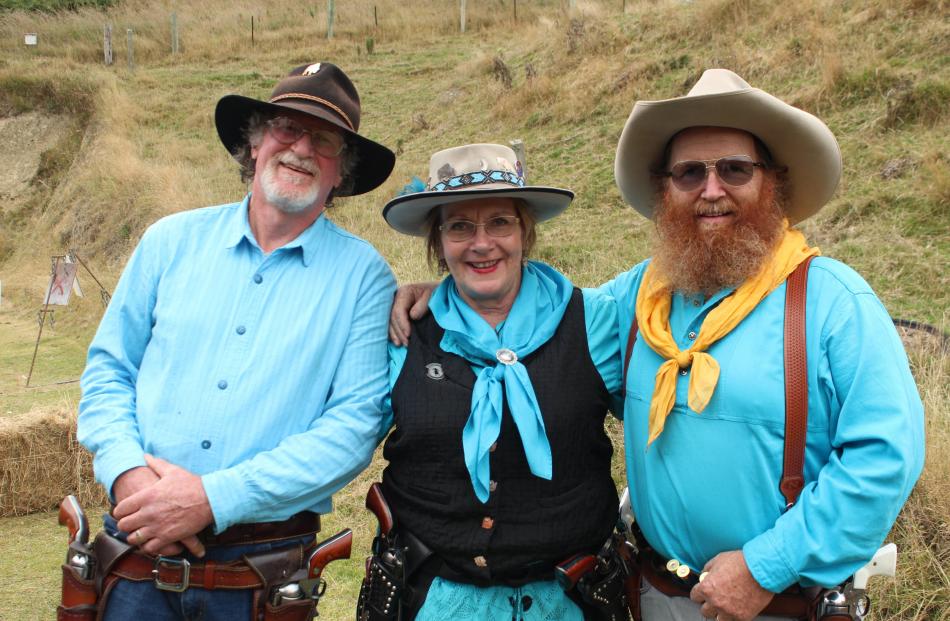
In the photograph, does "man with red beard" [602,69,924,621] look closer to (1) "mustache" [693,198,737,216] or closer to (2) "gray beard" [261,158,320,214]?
(1) "mustache" [693,198,737,216]

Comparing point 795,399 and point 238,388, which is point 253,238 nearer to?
point 238,388

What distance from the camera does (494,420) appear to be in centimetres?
231

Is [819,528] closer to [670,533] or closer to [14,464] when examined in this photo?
[670,533]

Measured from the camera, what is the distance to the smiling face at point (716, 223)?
86.9 inches

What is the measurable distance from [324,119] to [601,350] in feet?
3.84

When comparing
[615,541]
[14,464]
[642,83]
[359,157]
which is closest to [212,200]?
[642,83]

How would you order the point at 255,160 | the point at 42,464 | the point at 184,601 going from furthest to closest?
the point at 42,464, the point at 255,160, the point at 184,601

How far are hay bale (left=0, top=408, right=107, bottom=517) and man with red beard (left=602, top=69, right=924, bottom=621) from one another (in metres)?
4.49

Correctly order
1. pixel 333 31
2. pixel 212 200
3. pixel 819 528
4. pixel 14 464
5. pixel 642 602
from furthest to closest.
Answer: pixel 333 31 < pixel 212 200 < pixel 14 464 < pixel 642 602 < pixel 819 528

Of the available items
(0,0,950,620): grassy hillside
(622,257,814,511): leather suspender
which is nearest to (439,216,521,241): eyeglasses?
(622,257,814,511): leather suspender

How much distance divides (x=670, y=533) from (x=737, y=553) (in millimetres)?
236

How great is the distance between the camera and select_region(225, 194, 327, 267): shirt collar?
2582 millimetres

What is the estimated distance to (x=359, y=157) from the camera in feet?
9.55

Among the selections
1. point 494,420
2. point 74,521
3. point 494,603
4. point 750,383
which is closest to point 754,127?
point 750,383
